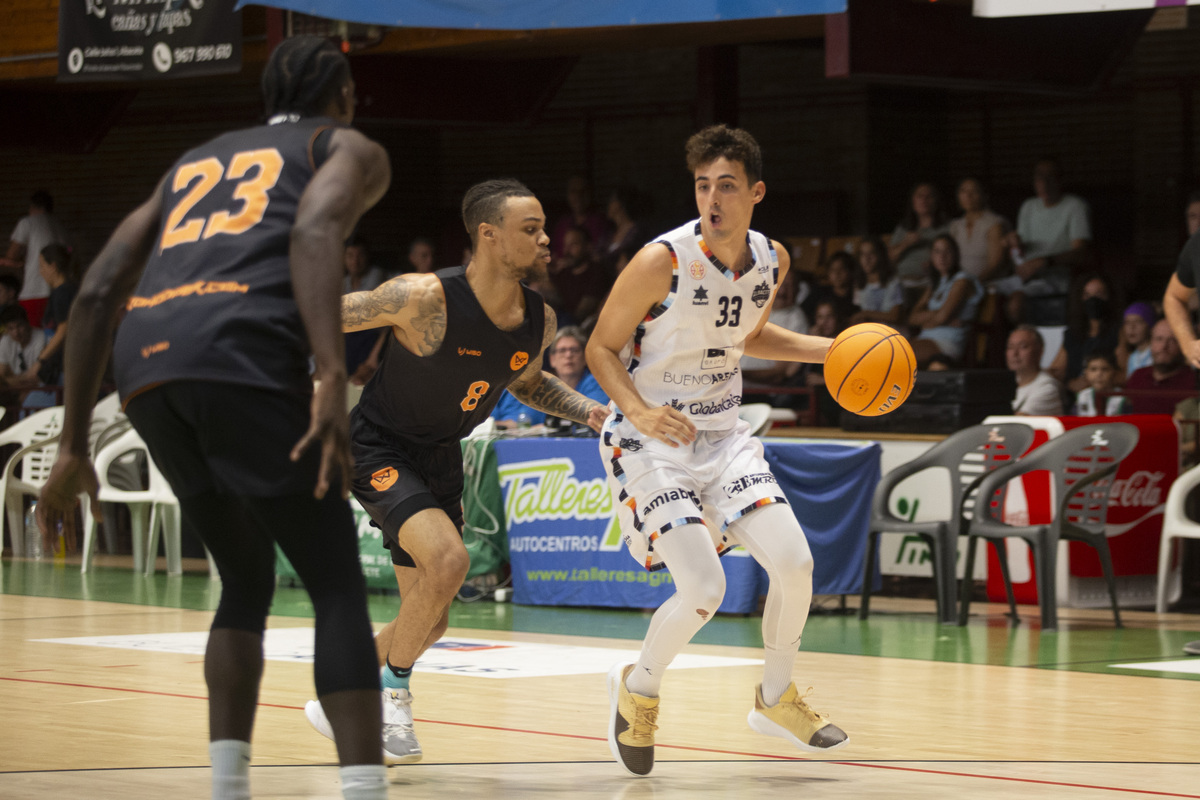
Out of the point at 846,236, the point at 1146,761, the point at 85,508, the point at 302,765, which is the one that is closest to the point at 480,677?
the point at 302,765

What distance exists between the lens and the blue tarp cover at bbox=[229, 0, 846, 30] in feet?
35.2

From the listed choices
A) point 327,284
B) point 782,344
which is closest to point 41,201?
Answer: point 782,344

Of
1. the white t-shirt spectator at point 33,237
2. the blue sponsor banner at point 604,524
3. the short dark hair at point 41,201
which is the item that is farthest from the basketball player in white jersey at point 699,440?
the short dark hair at point 41,201

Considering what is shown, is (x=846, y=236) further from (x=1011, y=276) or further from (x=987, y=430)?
(x=987, y=430)

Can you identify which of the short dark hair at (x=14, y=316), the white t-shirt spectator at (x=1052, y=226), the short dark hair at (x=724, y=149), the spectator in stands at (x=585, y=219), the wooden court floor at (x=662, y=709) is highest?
the spectator in stands at (x=585, y=219)

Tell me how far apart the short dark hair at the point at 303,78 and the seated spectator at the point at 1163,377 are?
877 centimetres

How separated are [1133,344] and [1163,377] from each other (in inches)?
24.5

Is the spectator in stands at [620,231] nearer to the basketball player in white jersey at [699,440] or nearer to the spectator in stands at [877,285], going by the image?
the spectator in stands at [877,285]

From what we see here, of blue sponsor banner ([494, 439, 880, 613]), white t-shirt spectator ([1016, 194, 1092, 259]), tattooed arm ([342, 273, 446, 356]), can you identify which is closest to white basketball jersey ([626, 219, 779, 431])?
tattooed arm ([342, 273, 446, 356])

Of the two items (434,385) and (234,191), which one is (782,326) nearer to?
(434,385)

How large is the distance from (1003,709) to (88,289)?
14.1 feet

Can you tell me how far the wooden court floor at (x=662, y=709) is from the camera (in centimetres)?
523

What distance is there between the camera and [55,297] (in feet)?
53.7

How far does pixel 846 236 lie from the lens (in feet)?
59.5
